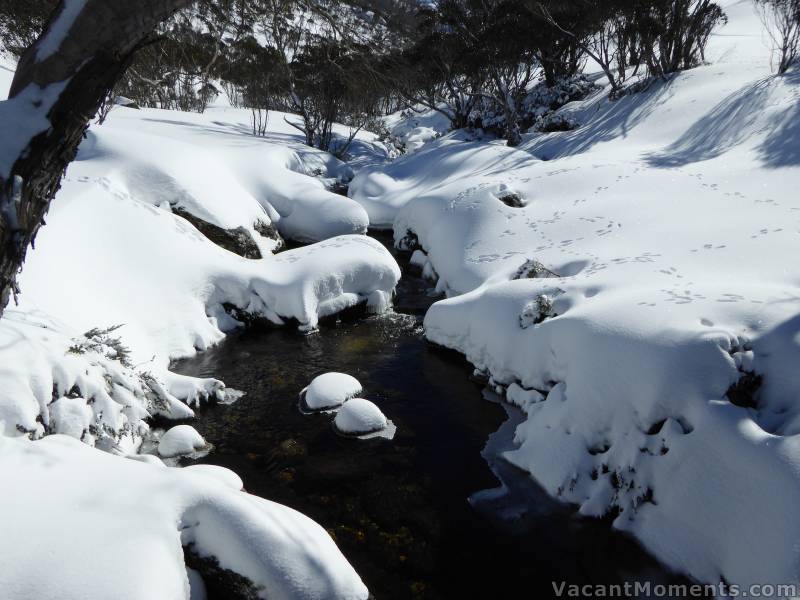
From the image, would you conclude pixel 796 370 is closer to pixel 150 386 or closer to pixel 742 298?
pixel 742 298

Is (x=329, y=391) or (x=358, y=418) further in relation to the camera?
(x=329, y=391)

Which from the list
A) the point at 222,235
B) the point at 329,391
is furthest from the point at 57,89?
the point at 222,235

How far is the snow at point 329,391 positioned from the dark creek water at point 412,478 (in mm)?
263

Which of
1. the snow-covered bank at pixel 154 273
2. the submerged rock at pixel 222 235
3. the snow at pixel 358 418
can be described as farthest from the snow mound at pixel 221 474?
the submerged rock at pixel 222 235

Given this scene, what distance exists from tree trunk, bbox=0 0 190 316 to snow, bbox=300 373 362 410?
588 cm

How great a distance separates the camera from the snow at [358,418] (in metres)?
7.29

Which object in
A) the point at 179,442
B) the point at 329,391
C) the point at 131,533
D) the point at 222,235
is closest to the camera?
the point at 131,533

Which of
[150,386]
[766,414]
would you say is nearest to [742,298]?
[766,414]

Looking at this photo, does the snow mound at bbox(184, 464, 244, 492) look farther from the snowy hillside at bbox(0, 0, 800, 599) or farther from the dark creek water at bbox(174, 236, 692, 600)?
the dark creek water at bbox(174, 236, 692, 600)

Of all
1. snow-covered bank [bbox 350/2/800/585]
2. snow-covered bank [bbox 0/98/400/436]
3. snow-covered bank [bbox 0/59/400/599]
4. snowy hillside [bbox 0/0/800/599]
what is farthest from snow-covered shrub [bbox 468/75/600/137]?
snow-covered bank [bbox 0/98/400/436]

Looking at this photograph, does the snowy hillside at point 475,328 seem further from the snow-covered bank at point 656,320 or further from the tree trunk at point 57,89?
the tree trunk at point 57,89

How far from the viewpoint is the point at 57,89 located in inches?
82.0

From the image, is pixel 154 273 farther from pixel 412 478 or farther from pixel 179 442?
pixel 412 478

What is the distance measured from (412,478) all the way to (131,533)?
366 centimetres
